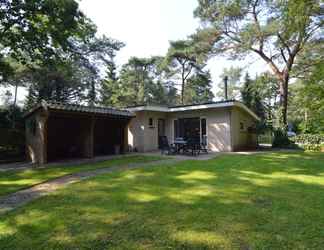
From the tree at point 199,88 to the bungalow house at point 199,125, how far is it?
13.9 m

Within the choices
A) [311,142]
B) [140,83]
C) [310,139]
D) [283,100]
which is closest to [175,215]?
[311,142]

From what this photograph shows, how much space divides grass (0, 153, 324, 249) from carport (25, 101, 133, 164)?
14.3 ft

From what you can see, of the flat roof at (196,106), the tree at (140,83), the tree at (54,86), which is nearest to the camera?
the flat roof at (196,106)

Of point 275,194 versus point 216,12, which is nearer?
point 275,194

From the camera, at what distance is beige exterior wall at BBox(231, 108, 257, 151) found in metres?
12.7

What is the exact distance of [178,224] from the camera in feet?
10.4

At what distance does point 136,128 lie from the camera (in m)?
13.9

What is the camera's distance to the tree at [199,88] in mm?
28111

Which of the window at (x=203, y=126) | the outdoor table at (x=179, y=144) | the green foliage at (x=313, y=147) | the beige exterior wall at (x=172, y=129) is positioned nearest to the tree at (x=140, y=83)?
the beige exterior wall at (x=172, y=129)

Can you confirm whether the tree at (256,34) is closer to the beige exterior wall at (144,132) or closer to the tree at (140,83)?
the beige exterior wall at (144,132)

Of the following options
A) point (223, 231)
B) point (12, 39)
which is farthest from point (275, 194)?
point (12, 39)

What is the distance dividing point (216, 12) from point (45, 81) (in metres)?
16.0

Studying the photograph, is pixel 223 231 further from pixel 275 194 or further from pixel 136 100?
pixel 136 100

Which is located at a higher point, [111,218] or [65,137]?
[65,137]
